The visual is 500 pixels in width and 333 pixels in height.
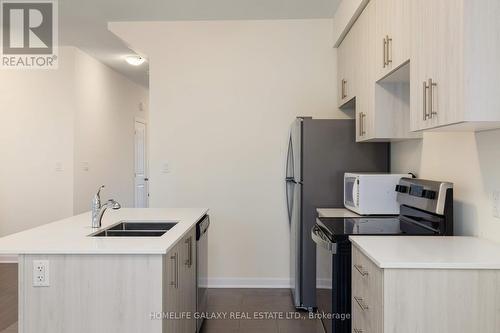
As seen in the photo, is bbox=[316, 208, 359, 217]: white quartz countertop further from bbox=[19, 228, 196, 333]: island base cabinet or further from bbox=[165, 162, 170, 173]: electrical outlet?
bbox=[165, 162, 170, 173]: electrical outlet

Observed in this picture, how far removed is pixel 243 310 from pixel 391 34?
7.97 feet

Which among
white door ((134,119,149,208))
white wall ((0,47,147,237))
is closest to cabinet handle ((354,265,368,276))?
white wall ((0,47,147,237))

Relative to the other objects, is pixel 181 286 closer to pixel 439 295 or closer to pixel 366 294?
pixel 366 294

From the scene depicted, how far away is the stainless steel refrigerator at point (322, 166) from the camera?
3.19 meters

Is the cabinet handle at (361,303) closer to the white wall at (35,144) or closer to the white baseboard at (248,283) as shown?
the white baseboard at (248,283)

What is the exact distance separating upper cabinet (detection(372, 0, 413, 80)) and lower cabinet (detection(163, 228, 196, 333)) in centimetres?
159

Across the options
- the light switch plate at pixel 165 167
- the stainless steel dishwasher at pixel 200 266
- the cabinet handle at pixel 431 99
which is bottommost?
the stainless steel dishwasher at pixel 200 266

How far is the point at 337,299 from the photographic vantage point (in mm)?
2051

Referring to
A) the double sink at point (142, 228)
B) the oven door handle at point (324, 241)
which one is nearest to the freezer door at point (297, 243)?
the oven door handle at point (324, 241)

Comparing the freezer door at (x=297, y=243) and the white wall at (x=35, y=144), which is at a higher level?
the white wall at (x=35, y=144)

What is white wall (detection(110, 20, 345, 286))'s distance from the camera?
12.9ft

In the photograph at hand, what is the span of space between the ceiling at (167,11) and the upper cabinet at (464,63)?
2.06 metres

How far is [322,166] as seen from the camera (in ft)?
10.5

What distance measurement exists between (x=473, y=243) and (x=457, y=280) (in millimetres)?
478
